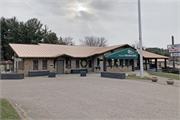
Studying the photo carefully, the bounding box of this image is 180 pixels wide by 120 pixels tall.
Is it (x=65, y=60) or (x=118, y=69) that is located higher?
(x=65, y=60)

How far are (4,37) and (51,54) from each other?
29.5 metres

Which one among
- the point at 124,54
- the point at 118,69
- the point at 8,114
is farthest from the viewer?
the point at 118,69

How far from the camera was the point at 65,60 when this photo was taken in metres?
21.7

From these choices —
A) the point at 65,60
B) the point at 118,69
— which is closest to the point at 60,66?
the point at 65,60

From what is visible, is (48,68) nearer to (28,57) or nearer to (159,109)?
(28,57)

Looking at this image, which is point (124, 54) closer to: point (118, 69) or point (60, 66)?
point (118, 69)

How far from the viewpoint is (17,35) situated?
1652 inches

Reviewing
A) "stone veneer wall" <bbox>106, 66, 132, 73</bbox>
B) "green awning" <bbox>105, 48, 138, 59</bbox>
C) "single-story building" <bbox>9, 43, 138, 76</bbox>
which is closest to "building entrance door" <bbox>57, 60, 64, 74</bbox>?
"single-story building" <bbox>9, 43, 138, 76</bbox>

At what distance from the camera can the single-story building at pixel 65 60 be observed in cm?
1908

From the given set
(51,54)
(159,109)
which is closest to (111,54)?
(51,54)

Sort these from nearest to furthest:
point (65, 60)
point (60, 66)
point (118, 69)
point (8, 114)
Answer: point (8, 114) < point (60, 66) < point (65, 60) < point (118, 69)

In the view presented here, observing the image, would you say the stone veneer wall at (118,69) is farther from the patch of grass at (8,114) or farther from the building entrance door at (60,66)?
the patch of grass at (8,114)

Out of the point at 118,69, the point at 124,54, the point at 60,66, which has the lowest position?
the point at 118,69

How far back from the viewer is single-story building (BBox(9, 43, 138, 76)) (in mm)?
19078
